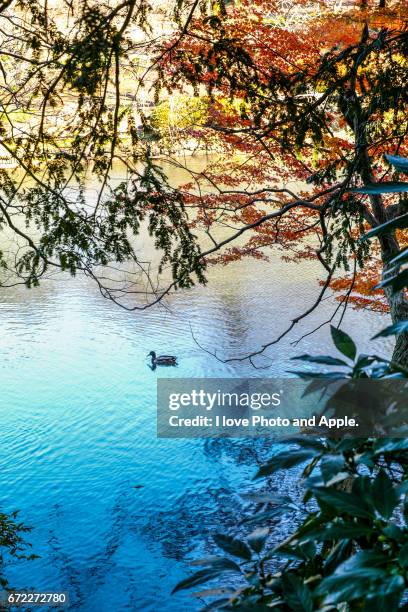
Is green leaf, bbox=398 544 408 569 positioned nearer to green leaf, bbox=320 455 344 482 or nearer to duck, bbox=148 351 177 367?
green leaf, bbox=320 455 344 482

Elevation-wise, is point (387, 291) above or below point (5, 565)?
above

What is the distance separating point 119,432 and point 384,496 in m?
5.82

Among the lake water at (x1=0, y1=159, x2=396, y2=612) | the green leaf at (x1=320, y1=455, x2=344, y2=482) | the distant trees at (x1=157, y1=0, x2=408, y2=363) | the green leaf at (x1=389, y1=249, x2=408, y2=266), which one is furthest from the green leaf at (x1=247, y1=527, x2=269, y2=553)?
the lake water at (x1=0, y1=159, x2=396, y2=612)

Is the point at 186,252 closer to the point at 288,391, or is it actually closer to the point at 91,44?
the point at 91,44

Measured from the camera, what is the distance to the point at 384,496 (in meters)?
0.61

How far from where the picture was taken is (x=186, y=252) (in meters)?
3.03

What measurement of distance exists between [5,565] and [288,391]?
368 centimetres

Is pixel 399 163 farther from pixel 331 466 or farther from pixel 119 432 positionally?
pixel 119 432

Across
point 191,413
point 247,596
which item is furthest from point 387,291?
point 247,596

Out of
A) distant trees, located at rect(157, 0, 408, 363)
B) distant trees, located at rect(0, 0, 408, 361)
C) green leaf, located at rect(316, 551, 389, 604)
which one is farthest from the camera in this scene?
distant trees, located at rect(157, 0, 408, 363)

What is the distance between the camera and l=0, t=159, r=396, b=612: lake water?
4.45 meters

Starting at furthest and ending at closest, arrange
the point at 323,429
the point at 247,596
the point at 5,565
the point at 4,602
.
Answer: the point at 5,565 → the point at 4,602 → the point at 323,429 → the point at 247,596

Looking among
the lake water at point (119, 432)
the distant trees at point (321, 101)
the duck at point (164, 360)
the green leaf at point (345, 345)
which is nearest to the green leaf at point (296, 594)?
the green leaf at point (345, 345)

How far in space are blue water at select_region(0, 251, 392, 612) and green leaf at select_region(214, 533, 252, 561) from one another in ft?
11.7
